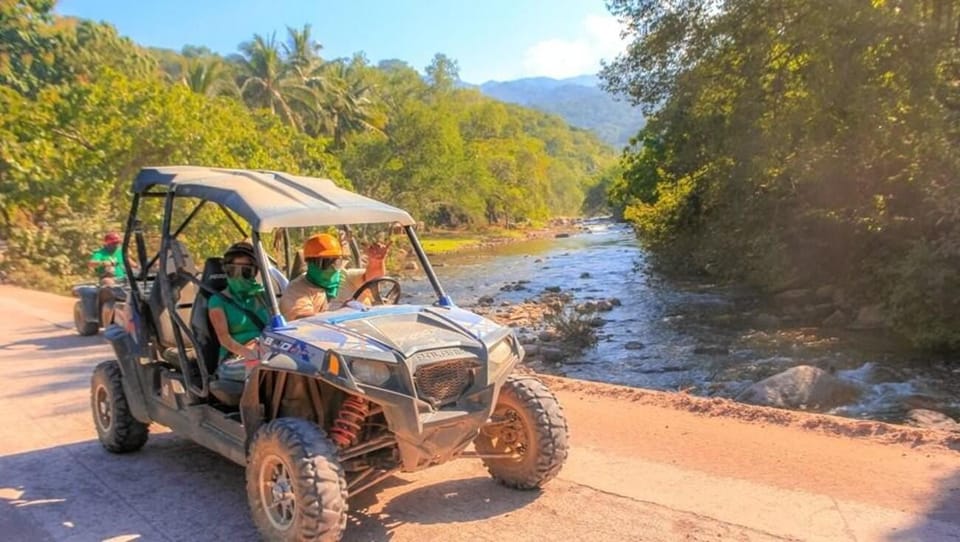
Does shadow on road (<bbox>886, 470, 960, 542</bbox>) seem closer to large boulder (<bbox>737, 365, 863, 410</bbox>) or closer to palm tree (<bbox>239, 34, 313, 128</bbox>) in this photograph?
large boulder (<bbox>737, 365, 863, 410</bbox>)

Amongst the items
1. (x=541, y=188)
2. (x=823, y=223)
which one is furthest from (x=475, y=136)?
(x=823, y=223)

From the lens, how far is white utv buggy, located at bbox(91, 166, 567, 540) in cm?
406

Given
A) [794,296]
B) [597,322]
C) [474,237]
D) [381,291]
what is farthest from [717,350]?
[474,237]

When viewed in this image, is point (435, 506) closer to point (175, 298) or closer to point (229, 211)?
point (175, 298)

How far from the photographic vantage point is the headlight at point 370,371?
4.01 m

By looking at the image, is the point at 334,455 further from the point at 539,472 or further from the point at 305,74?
the point at 305,74

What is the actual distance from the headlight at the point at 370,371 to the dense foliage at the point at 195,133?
1483 centimetres

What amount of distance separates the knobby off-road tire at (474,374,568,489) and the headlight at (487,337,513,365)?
411 millimetres

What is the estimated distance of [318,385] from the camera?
465 cm

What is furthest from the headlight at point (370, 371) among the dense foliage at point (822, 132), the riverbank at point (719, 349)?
the dense foliage at point (822, 132)

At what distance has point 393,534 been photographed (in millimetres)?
4586

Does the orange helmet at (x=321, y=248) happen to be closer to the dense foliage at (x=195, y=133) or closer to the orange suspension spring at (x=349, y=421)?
the orange suspension spring at (x=349, y=421)

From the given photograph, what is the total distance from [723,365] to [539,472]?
10.8m

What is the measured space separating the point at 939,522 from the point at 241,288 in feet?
15.6
